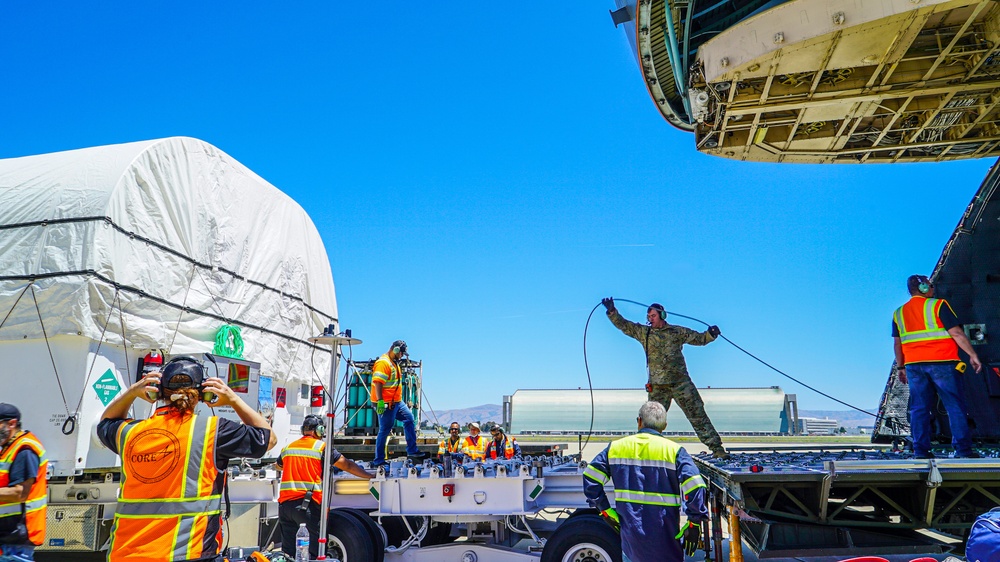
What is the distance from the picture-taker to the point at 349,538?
648 centimetres

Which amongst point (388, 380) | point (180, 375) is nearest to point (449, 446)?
point (388, 380)

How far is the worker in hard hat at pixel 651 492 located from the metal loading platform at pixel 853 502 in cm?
92

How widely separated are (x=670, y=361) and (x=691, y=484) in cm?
348

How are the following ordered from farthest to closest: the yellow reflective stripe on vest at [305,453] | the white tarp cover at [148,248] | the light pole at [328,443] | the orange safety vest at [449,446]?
the orange safety vest at [449,446] → the white tarp cover at [148,248] → the yellow reflective stripe on vest at [305,453] → the light pole at [328,443]

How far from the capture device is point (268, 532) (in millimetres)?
7812

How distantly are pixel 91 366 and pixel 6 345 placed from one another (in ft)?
3.63

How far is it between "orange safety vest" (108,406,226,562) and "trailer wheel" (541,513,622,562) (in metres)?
3.60

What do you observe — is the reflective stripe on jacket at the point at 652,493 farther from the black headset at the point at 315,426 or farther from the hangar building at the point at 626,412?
the hangar building at the point at 626,412

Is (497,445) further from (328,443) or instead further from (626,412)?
(626,412)

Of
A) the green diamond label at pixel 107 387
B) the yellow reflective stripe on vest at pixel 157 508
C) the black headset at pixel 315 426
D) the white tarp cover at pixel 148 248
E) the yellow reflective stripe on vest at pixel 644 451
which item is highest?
the white tarp cover at pixel 148 248

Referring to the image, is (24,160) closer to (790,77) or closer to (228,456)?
(228,456)

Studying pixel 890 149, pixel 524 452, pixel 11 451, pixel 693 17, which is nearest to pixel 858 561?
pixel 11 451

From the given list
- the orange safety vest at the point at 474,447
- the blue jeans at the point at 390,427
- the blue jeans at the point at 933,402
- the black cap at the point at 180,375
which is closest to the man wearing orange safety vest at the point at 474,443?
the orange safety vest at the point at 474,447

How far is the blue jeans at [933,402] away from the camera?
251 inches
